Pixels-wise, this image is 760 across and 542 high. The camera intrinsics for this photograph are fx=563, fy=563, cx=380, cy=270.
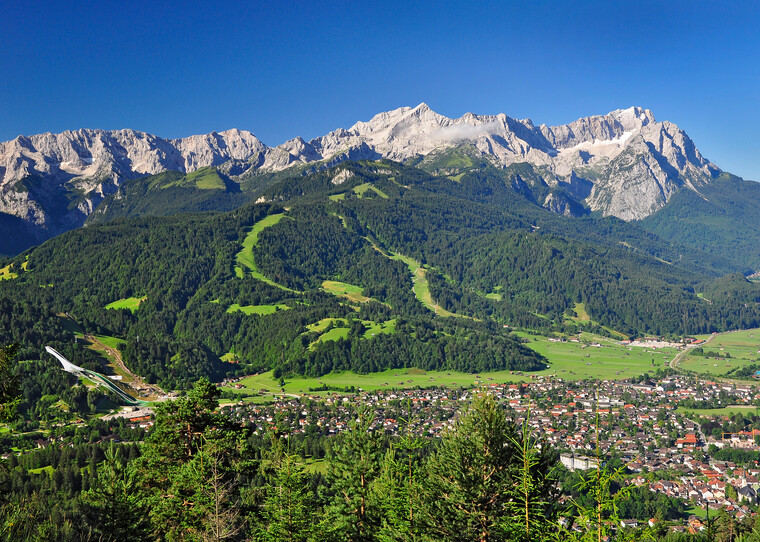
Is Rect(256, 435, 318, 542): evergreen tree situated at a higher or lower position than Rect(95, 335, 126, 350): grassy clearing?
higher

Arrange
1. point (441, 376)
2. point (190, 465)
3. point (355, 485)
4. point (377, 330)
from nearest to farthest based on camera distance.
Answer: point (355, 485) → point (190, 465) → point (441, 376) → point (377, 330)

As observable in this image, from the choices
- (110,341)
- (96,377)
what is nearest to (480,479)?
(96,377)

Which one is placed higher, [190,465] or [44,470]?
[190,465]

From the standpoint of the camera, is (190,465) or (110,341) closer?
(190,465)

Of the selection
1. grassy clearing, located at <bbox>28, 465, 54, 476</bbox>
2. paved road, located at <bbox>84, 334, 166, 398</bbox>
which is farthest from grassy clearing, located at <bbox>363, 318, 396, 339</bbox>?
grassy clearing, located at <bbox>28, 465, 54, 476</bbox>

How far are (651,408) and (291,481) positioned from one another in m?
127

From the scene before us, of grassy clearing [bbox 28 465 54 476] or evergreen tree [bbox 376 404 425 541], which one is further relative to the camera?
grassy clearing [bbox 28 465 54 476]

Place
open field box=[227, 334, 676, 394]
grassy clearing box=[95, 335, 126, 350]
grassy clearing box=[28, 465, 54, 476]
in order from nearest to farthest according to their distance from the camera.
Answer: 1. grassy clearing box=[28, 465, 54, 476]
2. open field box=[227, 334, 676, 394]
3. grassy clearing box=[95, 335, 126, 350]

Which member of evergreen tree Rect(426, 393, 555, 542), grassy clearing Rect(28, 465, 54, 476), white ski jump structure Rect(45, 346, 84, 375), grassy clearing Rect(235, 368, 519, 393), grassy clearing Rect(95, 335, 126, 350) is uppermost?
evergreen tree Rect(426, 393, 555, 542)

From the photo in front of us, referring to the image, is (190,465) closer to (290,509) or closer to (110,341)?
(290,509)

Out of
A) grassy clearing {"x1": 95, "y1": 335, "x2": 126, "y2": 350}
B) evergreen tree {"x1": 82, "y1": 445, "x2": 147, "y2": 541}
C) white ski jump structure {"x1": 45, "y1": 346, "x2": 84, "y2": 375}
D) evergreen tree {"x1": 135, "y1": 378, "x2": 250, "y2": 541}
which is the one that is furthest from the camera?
grassy clearing {"x1": 95, "y1": 335, "x2": 126, "y2": 350}

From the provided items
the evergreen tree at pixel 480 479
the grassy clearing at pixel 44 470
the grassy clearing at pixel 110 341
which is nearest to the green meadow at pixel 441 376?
the grassy clearing at pixel 110 341

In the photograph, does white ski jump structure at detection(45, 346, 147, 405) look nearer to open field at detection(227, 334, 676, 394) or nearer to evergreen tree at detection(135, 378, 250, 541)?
open field at detection(227, 334, 676, 394)

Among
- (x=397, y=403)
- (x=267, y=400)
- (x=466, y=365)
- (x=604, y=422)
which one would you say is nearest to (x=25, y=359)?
(x=267, y=400)
